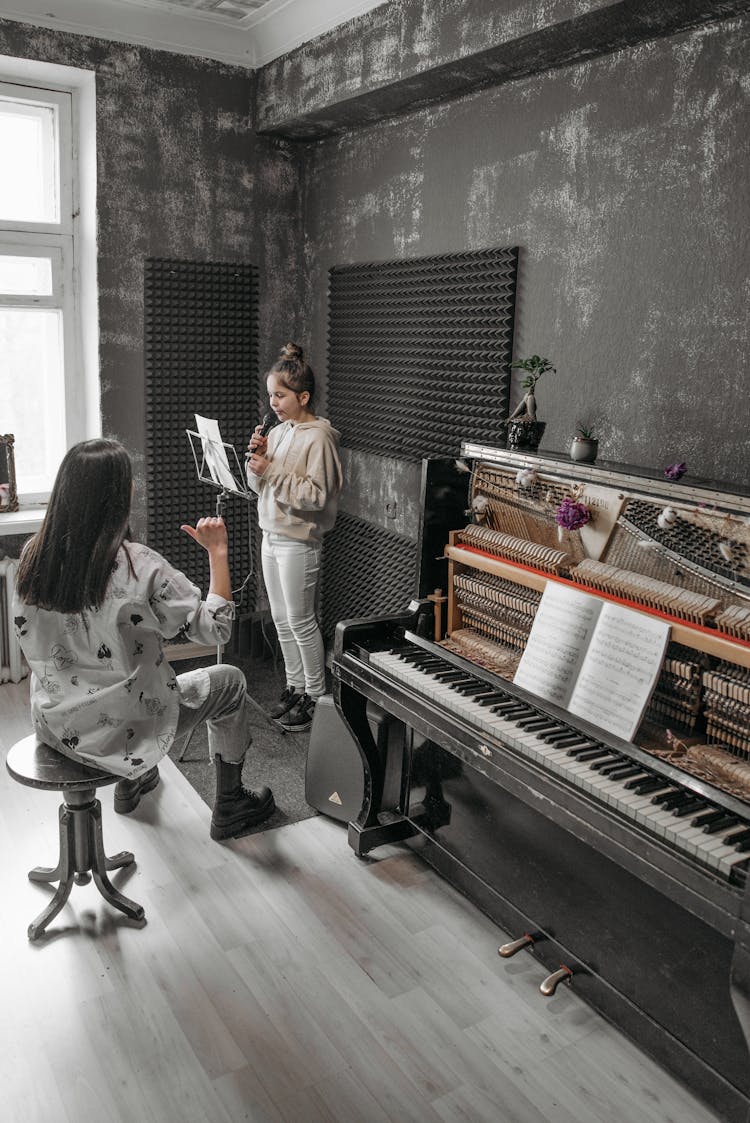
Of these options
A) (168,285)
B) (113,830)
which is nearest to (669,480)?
(113,830)

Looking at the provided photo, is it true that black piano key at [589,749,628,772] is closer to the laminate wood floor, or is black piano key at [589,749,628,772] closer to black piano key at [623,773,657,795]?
black piano key at [623,773,657,795]

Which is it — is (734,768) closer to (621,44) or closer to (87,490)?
(87,490)

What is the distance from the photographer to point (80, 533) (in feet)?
9.61

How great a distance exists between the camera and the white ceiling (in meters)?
4.76

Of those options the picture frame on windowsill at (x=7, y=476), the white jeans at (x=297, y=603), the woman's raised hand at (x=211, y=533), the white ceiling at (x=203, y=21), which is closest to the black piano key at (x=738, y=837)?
the woman's raised hand at (x=211, y=533)

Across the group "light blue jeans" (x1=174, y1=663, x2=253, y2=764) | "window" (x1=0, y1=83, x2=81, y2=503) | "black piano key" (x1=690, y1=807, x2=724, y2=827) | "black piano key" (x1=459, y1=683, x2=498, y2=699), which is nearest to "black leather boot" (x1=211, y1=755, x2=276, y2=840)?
"light blue jeans" (x1=174, y1=663, x2=253, y2=764)

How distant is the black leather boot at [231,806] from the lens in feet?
12.6

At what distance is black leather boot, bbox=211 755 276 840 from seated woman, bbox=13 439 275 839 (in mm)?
621

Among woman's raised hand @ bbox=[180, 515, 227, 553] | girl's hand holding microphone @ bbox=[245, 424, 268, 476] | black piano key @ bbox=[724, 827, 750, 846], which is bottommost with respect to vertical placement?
black piano key @ bbox=[724, 827, 750, 846]

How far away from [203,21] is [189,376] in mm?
1914

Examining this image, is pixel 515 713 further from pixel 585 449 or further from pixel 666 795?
pixel 585 449

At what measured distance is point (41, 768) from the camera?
3.05 metres

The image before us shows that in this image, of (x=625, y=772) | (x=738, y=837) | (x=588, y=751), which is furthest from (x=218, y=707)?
(x=738, y=837)

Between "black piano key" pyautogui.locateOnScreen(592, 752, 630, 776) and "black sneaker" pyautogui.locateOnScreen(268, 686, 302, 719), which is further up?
"black piano key" pyautogui.locateOnScreen(592, 752, 630, 776)
